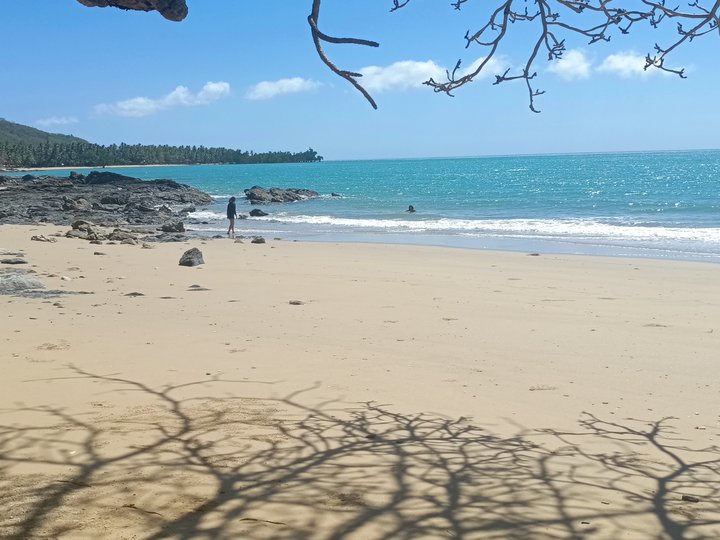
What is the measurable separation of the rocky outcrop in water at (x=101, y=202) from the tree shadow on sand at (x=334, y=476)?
1910 centimetres

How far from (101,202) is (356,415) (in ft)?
103

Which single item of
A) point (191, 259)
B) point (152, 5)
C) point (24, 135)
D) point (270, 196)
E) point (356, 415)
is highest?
point (24, 135)

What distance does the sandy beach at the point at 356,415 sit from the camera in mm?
3289

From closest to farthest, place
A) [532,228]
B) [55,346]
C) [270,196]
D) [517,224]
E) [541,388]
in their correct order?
[541,388], [55,346], [532,228], [517,224], [270,196]

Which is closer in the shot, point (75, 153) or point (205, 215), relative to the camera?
point (205, 215)

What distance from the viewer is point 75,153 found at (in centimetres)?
13238

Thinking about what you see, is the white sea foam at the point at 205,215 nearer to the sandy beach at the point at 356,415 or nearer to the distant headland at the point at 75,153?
the sandy beach at the point at 356,415

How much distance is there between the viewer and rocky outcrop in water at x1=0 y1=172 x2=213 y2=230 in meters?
27.3

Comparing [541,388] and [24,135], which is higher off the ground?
[24,135]

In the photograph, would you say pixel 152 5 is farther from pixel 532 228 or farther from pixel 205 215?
pixel 205 215

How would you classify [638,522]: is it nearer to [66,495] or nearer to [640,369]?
[66,495]

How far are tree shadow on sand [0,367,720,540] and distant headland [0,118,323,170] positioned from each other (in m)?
109

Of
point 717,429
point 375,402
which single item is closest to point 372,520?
point 375,402

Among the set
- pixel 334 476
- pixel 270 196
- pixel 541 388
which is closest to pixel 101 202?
pixel 270 196
